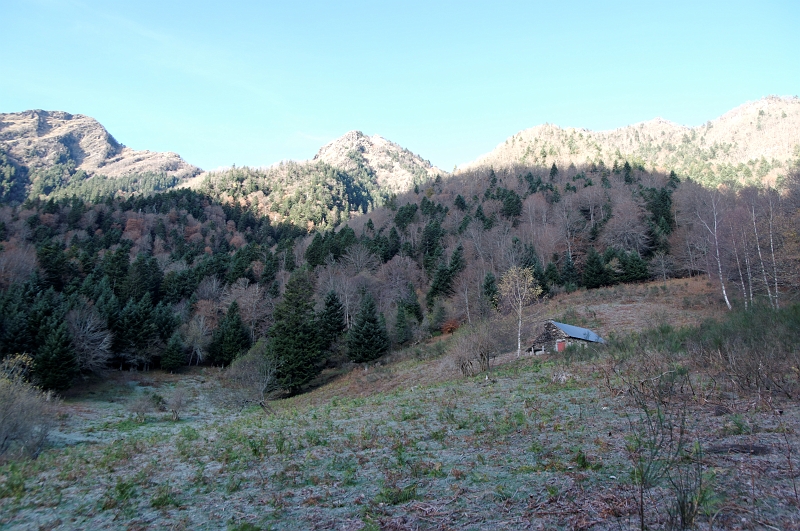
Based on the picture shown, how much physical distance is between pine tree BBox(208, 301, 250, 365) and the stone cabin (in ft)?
114

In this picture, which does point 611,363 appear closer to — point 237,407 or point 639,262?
point 237,407

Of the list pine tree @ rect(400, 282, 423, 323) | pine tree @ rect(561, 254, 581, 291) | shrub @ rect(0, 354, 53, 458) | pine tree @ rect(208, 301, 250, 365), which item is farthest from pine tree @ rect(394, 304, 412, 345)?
shrub @ rect(0, 354, 53, 458)

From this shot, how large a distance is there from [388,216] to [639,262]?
176ft

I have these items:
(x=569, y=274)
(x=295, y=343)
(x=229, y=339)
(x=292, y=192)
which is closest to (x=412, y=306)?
(x=295, y=343)

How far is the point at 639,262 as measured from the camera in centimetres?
4688

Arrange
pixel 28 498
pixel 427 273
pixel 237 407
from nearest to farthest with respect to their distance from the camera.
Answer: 1. pixel 28 498
2. pixel 237 407
3. pixel 427 273

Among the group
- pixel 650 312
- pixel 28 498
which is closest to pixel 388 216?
pixel 650 312

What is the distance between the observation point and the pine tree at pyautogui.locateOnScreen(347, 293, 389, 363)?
125 ft

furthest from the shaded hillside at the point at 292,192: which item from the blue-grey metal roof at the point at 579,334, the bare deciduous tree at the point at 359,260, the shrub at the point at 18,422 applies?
the shrub at the point at 18,422

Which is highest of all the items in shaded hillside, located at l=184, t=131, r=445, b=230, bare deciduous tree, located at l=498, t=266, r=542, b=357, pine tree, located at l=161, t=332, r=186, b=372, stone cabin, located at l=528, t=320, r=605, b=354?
shaded hillside, located at l=184, t=131, r=445, b=230

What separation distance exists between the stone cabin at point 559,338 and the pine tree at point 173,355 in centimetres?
3900

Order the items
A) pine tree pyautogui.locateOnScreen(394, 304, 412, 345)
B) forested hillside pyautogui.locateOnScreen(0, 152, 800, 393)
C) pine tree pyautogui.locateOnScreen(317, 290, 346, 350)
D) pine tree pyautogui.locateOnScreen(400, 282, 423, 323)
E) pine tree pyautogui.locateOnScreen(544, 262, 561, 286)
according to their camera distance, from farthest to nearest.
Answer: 1. pine tree pyautogui.locateOnScreen(544, 262, 561, 286)
2. pine tree pyautogui.locateOnScreen(400, 282, 423, 323)
3. pine tree pyautogui.locateOnScreen(394, 304, 412, 345)
4. pine tree pyautogui.locateOnScreen(317, 290, 346, 350)
5. forested hillside pyautogui.locateOnScreen(0, 152, 800, 393)

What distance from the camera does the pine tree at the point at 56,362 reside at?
33031mm

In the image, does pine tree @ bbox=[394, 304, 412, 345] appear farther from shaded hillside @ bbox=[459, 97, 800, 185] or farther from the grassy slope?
shaded hillside @ bbox=[459, 97, 800, 185]
